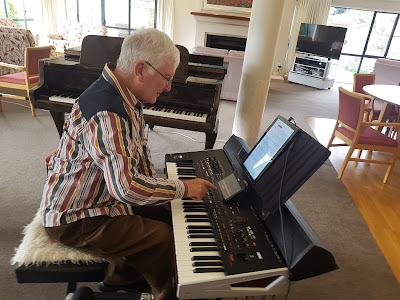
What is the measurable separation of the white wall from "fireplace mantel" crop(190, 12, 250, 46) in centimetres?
33

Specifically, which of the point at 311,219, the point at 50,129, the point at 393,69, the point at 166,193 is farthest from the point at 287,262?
the point at 393,69

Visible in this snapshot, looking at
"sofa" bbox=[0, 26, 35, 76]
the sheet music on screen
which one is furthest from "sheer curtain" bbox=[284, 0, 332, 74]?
the sheet music on screen

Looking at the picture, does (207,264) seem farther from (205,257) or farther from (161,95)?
(161,95)

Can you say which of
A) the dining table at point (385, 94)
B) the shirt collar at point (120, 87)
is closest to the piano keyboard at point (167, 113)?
the shirt collar at point (120, 87)

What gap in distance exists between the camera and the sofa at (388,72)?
5.09 metres

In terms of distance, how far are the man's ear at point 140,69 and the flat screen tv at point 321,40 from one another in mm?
7782

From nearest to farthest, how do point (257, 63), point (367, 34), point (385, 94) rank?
point (257, 63), point (385, 94), point (367, 34)

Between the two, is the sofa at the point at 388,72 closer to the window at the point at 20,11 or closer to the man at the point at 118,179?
the man at the point at 118,179

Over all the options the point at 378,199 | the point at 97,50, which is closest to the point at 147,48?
the point at 97,50

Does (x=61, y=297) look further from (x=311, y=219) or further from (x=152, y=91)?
(x=311, y=219)

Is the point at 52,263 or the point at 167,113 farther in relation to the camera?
the point at 167,113

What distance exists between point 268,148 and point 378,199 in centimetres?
214

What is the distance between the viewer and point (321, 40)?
7680 millimetres

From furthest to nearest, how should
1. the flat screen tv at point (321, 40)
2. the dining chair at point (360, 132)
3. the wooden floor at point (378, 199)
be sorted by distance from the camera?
the flat screen tv at point (321, 40) → the dining chair at point (360, 132) → the wooden floor at point (378, 199)
